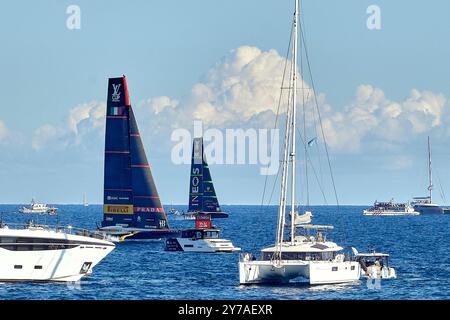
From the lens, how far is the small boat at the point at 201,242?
102250 millimetres

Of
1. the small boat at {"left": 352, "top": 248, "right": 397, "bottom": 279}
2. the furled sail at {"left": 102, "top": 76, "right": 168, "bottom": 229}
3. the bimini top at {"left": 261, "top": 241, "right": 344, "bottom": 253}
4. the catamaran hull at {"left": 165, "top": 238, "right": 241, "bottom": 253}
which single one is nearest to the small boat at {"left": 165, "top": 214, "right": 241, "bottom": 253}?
the catamaran hull at {"left": 165, "top": 238, "right": 241, "bottom": 253}

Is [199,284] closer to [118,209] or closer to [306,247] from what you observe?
[306,247]

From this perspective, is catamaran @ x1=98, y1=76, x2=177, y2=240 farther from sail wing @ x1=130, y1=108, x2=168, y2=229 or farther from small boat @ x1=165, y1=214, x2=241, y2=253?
small boat @ x1=165, y1=214, x2=241, y2=253

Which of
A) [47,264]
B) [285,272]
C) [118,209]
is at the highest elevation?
[118,209]

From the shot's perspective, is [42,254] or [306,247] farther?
[306,247]

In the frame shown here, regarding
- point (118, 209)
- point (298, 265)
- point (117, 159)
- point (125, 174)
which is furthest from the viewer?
point (118, 209)

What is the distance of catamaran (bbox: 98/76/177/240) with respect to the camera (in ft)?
375

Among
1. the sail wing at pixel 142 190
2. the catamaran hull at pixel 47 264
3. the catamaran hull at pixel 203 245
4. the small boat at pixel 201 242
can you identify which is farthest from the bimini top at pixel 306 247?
the sail wing at pixel 142 190

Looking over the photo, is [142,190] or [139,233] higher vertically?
[142,190]

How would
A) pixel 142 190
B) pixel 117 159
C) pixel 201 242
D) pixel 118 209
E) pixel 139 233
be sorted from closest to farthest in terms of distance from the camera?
pixel 201 242 → pixel 117 159 → pixel 118 209 → pixel 139 233 → pixel 142 190

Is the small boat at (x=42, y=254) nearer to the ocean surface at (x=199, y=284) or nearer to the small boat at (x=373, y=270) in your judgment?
the ocean surface at (x=199, y=284)

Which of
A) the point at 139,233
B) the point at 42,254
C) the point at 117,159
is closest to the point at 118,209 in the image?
the point at 139,233

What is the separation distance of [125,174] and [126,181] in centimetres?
90

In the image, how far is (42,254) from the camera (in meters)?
62.5
